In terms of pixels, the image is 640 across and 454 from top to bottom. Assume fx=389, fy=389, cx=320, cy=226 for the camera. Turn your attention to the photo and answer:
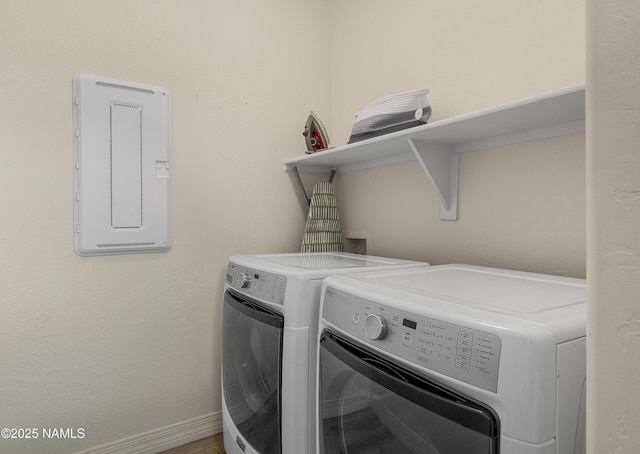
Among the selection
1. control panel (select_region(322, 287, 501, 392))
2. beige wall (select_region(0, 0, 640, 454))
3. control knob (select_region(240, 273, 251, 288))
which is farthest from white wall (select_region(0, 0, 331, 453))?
control panel (select_region(322, 287, 501, 392))

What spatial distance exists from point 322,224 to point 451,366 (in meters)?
1.45

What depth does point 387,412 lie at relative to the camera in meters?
0.83

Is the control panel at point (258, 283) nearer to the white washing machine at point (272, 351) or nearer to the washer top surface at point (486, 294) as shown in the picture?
the white washing machine at point (272, 351)

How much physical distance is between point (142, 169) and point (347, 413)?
1387mm

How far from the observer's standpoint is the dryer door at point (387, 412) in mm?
665

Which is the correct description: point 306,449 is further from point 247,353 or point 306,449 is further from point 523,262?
point 523,262

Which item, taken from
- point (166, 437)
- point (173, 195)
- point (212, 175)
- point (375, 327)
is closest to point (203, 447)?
point (166, 437)

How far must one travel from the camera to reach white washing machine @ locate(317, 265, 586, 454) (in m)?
0.61

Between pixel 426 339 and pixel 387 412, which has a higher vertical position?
pixel 426 339

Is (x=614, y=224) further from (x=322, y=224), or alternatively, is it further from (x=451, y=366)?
(x=322, y=224)

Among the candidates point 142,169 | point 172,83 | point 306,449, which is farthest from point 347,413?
point 172,83

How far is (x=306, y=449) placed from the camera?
1.19m

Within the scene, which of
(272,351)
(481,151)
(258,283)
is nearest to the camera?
(272,351)

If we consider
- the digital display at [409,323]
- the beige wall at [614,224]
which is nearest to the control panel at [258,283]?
the digital display at [409,323]
